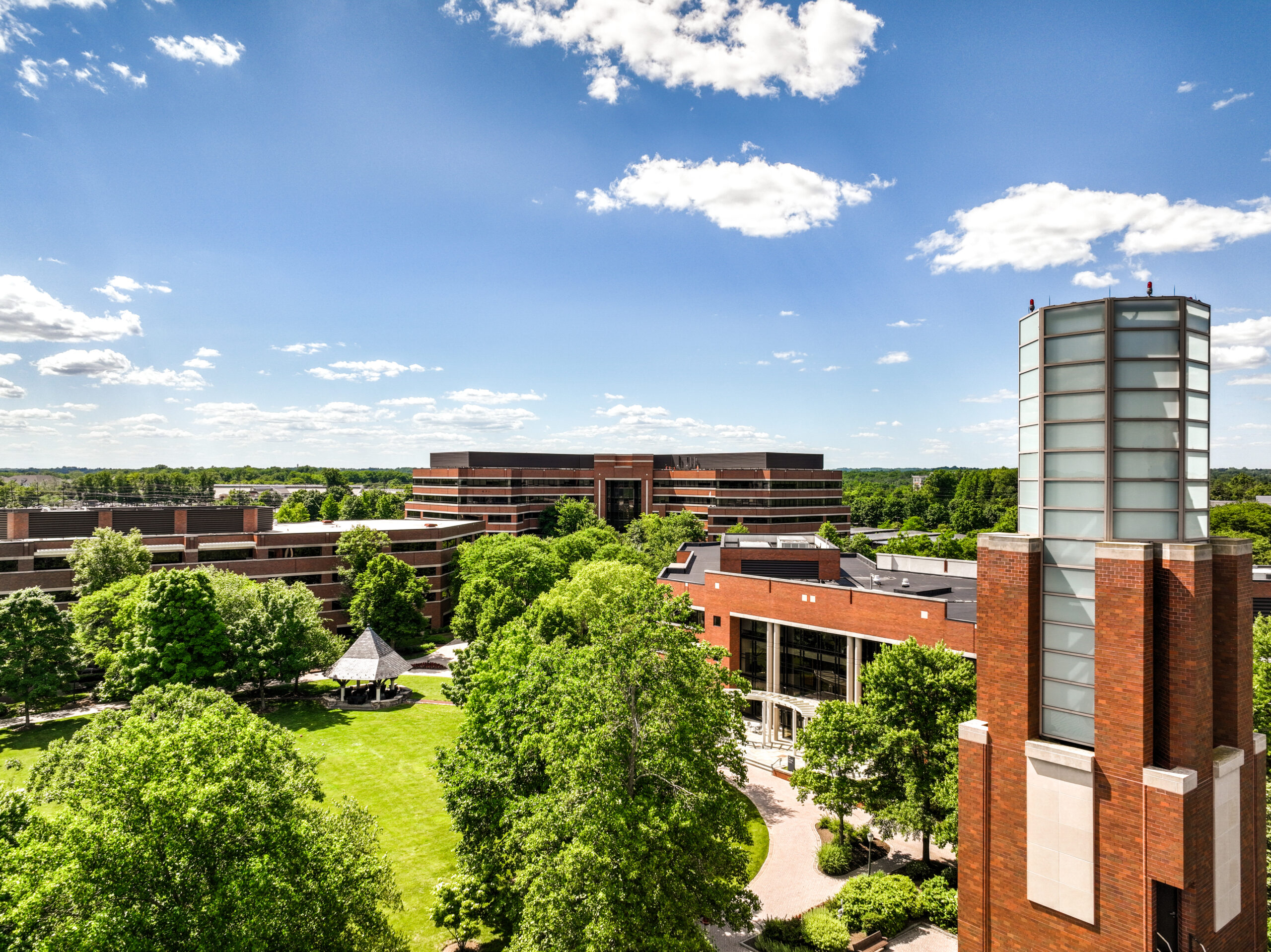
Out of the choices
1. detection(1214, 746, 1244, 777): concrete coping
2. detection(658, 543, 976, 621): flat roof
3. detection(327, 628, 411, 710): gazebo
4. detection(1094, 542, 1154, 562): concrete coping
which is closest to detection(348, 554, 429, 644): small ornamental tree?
detection(327, 628, 411, 710): gazebo

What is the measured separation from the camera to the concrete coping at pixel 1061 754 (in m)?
13.4

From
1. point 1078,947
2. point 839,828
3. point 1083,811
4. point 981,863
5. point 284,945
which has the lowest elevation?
point 839,828

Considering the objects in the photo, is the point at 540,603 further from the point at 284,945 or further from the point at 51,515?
the point at 51,515

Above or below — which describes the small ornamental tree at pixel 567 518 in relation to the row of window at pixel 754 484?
below

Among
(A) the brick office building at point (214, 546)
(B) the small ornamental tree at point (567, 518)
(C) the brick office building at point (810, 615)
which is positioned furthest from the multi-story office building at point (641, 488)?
(C) the brick office building at point (810, 615)

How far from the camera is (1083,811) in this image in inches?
531

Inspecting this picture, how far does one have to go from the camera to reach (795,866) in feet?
101

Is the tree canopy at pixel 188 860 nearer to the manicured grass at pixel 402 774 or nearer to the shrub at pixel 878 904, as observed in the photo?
the manicured grass at pixel 402 774

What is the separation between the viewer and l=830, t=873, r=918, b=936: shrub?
2503cm

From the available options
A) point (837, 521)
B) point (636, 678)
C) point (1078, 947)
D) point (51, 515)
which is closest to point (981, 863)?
point (1078, 947)

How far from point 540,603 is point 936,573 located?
35476mm

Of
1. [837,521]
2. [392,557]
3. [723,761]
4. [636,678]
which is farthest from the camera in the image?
[837,521]

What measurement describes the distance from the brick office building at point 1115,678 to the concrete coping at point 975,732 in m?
0.04

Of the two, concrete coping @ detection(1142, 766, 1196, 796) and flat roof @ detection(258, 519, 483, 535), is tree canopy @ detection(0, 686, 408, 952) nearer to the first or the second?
concrete coping @ detection(1142, 766, 1196, 796)
